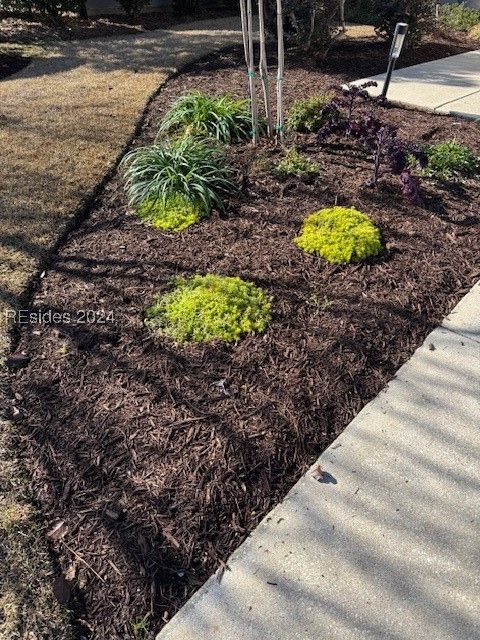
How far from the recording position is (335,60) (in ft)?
27.0

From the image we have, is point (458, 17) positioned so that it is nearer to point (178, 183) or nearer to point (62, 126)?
point (62, 126)

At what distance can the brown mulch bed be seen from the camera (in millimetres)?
7625

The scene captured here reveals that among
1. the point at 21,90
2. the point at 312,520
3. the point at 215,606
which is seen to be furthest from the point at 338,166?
the point at 21,90

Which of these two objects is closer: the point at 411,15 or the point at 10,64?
the point at 10,64

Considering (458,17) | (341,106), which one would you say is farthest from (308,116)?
(458,17)

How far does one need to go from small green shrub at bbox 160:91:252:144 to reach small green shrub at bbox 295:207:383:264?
175 centimetres

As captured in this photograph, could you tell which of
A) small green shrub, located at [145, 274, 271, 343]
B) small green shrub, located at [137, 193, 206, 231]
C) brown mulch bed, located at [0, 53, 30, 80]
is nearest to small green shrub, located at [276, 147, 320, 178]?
small green shrub, located at [137, 193, 206, 231]

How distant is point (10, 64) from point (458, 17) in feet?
32.7

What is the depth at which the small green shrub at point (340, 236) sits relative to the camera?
10.9 feet

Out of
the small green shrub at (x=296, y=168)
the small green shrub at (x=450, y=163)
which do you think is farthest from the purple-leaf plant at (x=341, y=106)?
the small green shrub at (x=450, y=163)

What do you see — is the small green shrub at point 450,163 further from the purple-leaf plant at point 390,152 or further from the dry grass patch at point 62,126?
the dry grass patch at point 62,126

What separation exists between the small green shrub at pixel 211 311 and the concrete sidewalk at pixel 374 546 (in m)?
0.81

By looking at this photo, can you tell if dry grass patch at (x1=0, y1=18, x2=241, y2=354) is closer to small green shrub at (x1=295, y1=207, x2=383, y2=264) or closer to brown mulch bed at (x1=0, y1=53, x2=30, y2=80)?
brown mulch bed at (x1=0, y1=53, x2=30, y2=80)

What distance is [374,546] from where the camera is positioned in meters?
1.91
